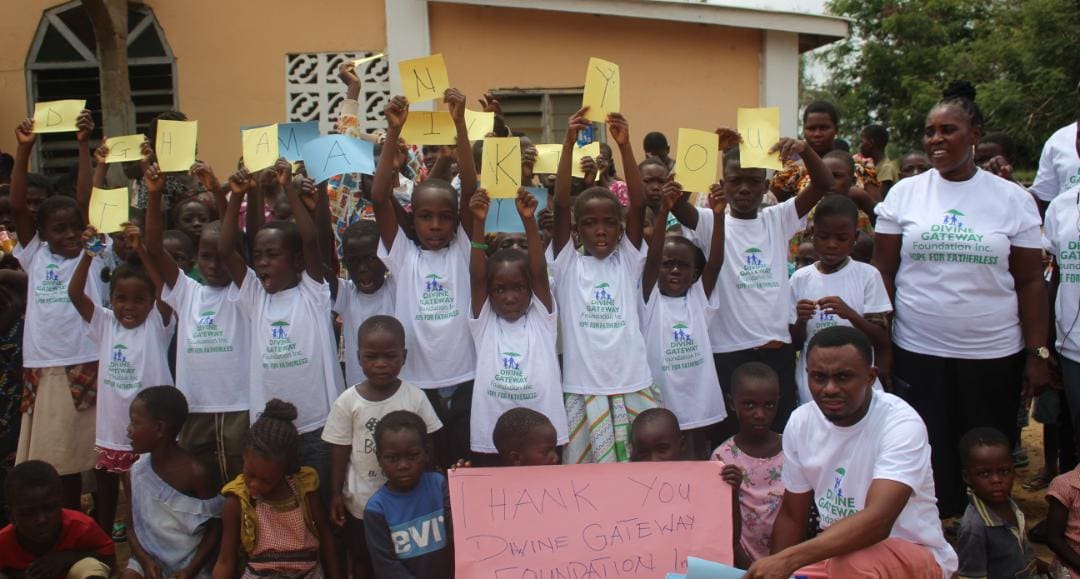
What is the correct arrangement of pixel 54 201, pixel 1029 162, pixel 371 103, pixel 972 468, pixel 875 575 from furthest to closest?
pixel 1029 162, pixel 371 103, pixel 54 201, pixel 972 468, pixel 875 575

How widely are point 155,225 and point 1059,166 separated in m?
4.60

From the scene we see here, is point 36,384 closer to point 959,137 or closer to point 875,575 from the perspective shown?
point 875,575

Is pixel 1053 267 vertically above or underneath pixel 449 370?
above

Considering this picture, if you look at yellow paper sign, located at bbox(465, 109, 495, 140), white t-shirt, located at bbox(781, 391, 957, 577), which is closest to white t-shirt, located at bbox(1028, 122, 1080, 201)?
white t-shirt, located at bbox(781, 391, 957, 577)

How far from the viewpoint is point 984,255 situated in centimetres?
416

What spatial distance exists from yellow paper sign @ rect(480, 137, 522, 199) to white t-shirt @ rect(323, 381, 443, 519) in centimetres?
106

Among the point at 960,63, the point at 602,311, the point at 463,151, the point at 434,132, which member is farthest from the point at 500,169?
the point at 960,63

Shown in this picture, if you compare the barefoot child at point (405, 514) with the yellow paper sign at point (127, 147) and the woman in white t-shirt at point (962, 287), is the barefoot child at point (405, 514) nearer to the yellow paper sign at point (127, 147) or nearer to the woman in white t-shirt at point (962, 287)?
the yellow paper sign at point (127, 147)

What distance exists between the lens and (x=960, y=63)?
2355cm

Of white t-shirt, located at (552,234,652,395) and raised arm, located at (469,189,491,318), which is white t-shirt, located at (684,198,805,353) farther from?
raised arm, located at (469,189,491,318)

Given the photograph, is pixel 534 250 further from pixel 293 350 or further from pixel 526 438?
pixel 293 350

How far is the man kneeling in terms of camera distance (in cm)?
314

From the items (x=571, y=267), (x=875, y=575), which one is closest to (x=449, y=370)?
(x=571, y=267)

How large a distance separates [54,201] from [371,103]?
14.8 feet
